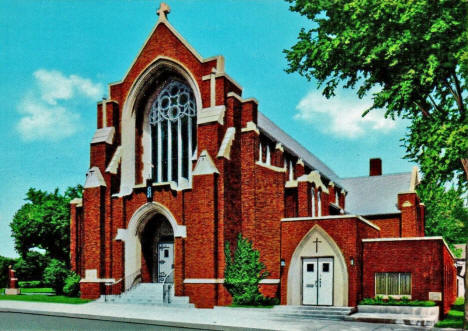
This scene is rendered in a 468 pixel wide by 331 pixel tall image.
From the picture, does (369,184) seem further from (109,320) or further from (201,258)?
(109,320)

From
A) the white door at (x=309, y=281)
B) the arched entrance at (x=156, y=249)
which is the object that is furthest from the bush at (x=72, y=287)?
the white door at (x=309, y=281)

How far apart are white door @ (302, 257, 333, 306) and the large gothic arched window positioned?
806 centimetres

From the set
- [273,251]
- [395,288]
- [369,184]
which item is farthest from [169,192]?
[369,184]

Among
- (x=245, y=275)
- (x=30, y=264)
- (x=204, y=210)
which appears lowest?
(x=30, y=264)

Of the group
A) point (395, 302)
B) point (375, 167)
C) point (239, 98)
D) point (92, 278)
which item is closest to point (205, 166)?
point (239, 98)

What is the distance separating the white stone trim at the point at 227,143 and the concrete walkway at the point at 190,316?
7.30 meters

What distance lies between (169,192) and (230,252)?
14.6 ft

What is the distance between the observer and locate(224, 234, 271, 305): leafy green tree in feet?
78.6

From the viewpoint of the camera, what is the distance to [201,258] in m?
24.5

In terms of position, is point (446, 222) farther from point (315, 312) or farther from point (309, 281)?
point (315, 312)

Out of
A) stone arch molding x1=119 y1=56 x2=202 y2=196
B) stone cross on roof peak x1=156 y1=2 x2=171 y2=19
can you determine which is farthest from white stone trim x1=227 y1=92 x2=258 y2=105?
stone cross on roof peak x1=156 y1=2 x2=171 y2=19

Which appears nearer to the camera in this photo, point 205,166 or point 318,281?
point 318,281

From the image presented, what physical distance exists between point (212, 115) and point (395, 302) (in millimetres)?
12124

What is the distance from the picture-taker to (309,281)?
75.8 feet
